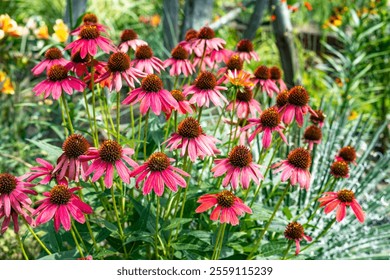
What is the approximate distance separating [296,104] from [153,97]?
0.43 m

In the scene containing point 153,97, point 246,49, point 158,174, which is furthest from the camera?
point 246,49

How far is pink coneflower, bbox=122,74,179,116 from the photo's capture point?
1.52 metres

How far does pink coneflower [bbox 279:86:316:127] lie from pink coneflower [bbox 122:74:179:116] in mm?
359

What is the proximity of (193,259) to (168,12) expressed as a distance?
2047 mm

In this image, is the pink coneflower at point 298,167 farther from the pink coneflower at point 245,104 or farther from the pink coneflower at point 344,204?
the pink coneflower at point 245,104

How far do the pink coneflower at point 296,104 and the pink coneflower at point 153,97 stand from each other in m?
0.36

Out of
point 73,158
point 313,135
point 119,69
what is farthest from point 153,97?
point 313,135

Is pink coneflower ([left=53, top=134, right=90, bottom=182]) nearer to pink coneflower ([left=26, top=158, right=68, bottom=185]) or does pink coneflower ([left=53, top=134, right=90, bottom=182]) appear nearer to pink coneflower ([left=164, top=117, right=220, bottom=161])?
pink coneflower ([left=26, top=158, right=68, bottom=185])

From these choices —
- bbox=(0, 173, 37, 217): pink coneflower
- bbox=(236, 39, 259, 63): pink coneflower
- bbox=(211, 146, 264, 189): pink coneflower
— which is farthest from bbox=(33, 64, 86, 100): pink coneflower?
bbox=(236, 39, 259, 63): pink coneflower

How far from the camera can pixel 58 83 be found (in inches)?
64.9

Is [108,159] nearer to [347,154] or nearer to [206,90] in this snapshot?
[206,90]

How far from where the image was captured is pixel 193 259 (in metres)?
1.74

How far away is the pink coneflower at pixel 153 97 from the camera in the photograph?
1.52 meters

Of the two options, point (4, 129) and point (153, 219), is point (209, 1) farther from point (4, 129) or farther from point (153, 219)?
point (153, 219)
